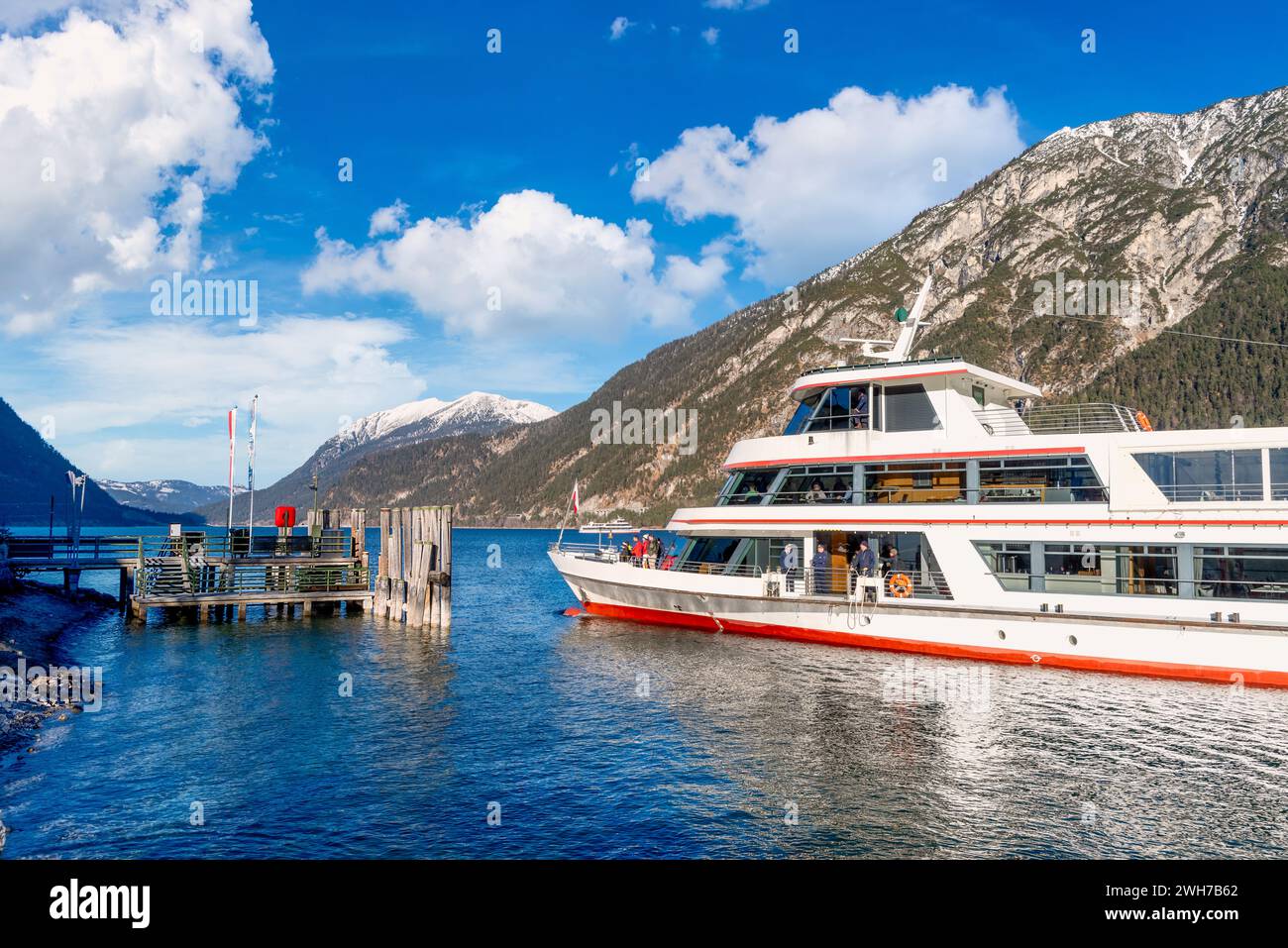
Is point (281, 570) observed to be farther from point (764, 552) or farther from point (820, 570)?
point (820, 570)

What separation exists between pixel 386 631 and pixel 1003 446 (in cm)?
2580

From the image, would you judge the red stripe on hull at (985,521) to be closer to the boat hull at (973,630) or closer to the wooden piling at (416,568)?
the boat hull at (973,630)

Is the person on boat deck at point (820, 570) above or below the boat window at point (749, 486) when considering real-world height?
below

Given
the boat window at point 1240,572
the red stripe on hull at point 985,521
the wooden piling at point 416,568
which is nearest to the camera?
the boat window at point 1240,572

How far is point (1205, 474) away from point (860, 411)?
34.2 feet

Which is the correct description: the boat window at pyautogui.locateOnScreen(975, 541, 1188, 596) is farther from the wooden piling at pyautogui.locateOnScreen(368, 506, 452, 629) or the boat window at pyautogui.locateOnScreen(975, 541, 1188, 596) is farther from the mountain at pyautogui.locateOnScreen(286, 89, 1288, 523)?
the mountain at pyautogui.locateOnScreen(286, 89, 1288, 523)

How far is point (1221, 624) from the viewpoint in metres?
22.0

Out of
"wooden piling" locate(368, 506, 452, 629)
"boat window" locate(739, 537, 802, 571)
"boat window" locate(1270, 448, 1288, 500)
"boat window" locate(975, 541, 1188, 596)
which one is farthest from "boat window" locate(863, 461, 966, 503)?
"wooden piling" locate(368, 506, 452, 629)

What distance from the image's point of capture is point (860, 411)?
28734mm

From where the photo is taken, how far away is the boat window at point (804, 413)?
3017cm

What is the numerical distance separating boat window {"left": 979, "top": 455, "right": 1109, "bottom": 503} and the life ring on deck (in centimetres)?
360

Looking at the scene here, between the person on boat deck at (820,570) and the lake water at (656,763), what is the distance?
250 cm

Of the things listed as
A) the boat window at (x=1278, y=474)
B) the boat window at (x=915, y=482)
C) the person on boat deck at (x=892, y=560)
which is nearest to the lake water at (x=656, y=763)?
the person on boat deck at (x=892, y=560)
